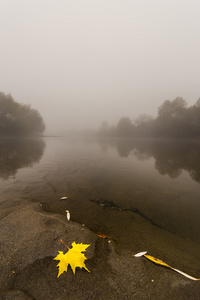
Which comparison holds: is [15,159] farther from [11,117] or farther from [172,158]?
[11,117]

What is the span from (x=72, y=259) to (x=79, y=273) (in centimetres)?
29

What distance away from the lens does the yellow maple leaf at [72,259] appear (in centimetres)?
225

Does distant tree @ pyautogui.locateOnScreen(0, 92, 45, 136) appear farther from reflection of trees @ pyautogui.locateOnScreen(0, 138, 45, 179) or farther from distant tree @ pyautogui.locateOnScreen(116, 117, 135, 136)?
distant tree @ pyautogui.locateOnScreen(116, 117, 135, 136)

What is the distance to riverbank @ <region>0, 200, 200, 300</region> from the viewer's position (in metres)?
1.87

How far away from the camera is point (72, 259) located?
237 centimetres

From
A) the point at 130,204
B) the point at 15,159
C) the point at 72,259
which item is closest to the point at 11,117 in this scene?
the point at 15,159

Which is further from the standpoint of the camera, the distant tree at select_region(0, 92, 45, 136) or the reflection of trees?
the distant tree at select_region(0, 92, 45, 136)

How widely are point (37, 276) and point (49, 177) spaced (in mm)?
5894

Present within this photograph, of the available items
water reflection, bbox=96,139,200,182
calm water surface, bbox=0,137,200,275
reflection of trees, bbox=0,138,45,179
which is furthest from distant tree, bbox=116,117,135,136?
calm water surface, bbox=0,137,200,275

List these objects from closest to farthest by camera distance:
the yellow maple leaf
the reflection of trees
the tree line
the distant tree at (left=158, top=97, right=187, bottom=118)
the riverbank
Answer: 1. the riverbank
2. the yellow maple leaf
3. the reflection of trees
4. the tree line
5. the distant tree at (left=158, top=97, right=187, bottom=118)

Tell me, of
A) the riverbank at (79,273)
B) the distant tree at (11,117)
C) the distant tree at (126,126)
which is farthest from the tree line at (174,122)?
the distant tree at (11,117)

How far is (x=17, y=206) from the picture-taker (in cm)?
430

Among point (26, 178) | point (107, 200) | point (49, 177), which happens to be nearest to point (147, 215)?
point (107, 200)

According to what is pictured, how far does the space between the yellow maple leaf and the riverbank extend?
79mm
